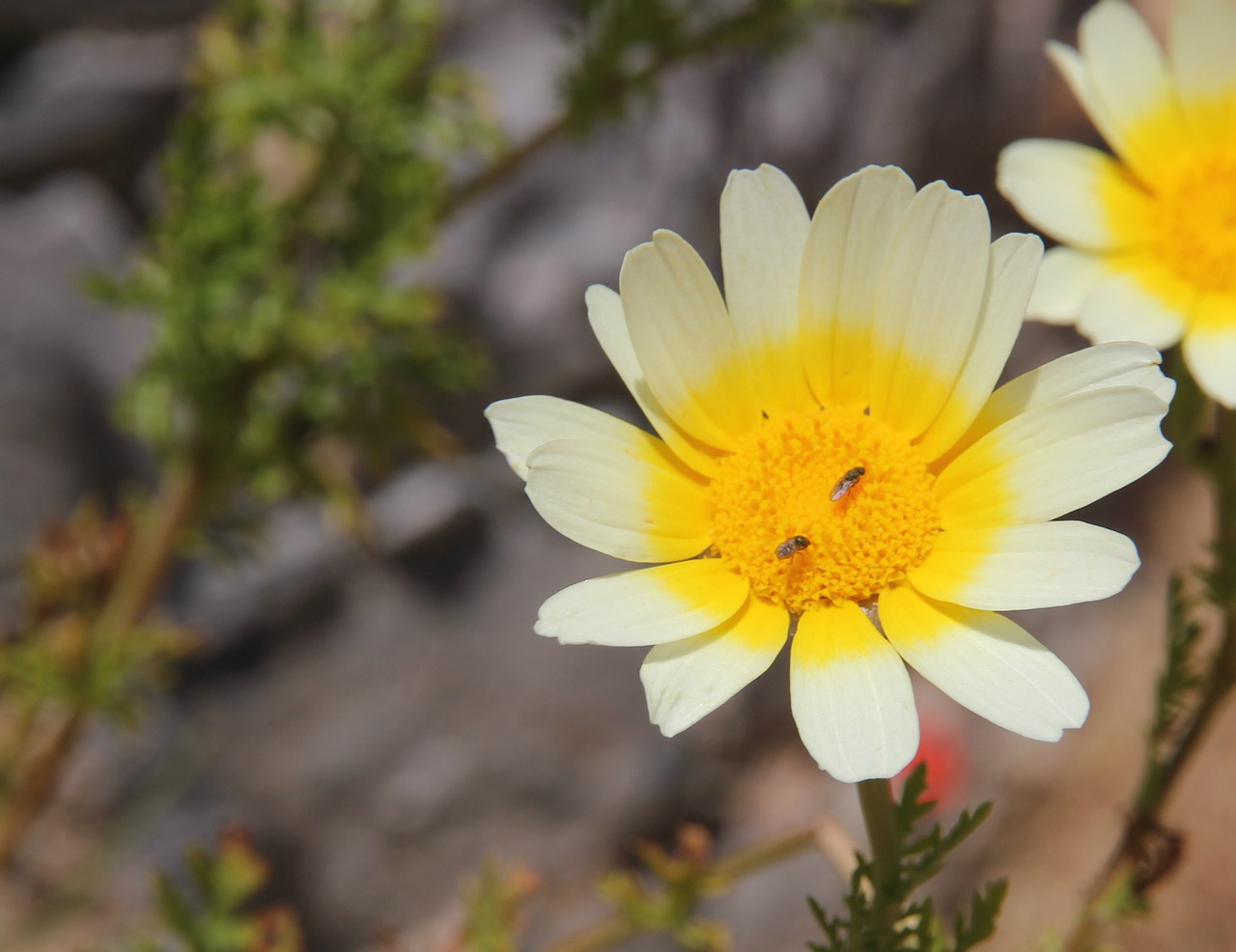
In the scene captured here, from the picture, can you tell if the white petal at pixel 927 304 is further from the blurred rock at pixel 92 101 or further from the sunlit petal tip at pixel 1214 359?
the blurred rock at pixel 92 101

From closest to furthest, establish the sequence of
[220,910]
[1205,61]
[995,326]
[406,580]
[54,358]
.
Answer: [995,326]
[1205,61]
[220,910]
[54,358]
[406,580]

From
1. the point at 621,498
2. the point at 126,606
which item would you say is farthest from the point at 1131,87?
the point at 126,606

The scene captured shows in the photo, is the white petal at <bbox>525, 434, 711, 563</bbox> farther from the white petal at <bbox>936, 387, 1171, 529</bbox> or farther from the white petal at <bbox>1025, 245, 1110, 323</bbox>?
the white petal at <bbox>1025, 245, 1110, 323</bbox>

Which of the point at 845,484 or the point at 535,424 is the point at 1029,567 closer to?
the point at 845,484

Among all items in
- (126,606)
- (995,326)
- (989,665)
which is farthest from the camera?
(126,606)

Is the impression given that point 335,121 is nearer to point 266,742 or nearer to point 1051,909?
point 266,742

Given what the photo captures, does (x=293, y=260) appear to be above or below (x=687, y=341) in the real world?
above

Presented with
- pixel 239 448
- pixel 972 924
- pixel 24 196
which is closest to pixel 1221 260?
pixel 972 924

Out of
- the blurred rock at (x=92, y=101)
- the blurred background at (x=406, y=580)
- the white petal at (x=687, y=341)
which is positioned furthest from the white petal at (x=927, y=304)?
the blurred rock at (x=92, y=101)
